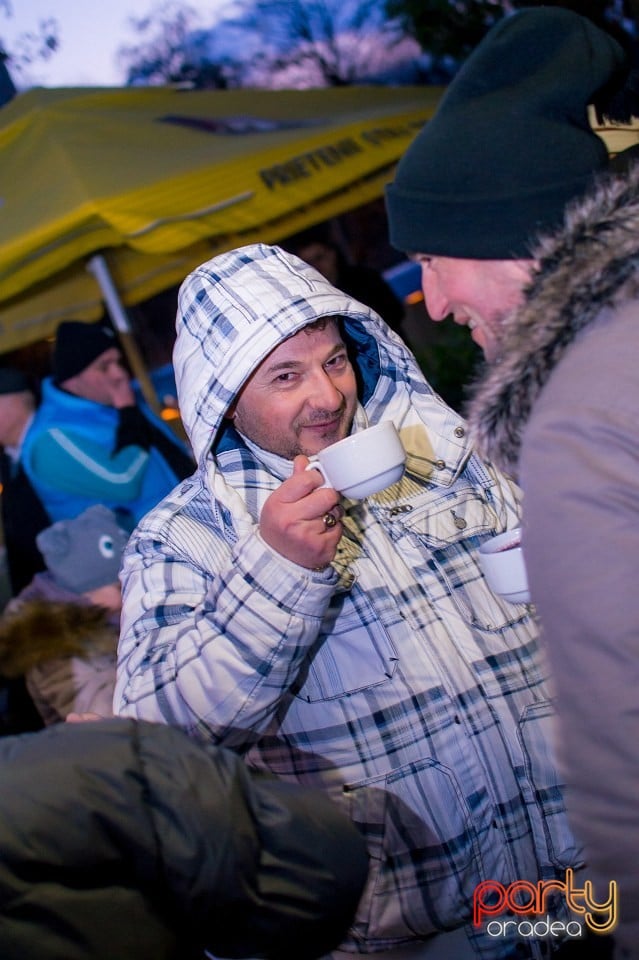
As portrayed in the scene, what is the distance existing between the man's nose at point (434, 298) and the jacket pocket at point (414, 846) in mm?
930

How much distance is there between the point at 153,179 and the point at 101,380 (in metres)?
1.29

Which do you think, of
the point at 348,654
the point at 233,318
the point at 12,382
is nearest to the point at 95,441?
the point at 12,382

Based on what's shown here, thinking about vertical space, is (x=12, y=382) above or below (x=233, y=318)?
below

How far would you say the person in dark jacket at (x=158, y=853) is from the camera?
883 millimetres

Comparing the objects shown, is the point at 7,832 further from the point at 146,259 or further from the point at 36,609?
the point at 146,259

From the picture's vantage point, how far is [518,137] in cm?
148

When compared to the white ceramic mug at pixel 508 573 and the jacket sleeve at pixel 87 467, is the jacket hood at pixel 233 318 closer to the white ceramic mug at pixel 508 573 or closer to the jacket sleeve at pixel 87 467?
the white ceramic mug at pixel 508 573

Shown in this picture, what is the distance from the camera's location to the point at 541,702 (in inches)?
65.8

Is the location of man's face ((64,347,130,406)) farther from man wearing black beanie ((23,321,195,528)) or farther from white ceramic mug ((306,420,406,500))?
white ceramic mug ((306,420,406,500))

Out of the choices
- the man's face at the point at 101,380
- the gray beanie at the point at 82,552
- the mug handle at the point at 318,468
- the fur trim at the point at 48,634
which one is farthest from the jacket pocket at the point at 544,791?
the man's face at the point at 101,380

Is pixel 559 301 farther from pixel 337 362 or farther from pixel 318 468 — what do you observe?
pixel 337 362

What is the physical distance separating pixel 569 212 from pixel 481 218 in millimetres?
309

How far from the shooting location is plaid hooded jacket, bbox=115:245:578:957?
1.52 metres

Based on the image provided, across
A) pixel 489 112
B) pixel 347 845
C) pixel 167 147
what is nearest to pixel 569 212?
pixel 489 112
